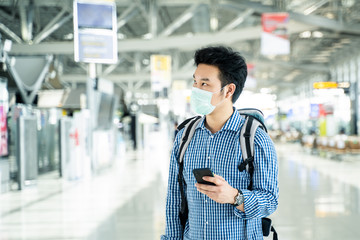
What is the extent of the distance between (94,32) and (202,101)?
800cm

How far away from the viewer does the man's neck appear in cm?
232

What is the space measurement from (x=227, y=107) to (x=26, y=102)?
43.9 ft

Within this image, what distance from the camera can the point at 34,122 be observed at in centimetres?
1324

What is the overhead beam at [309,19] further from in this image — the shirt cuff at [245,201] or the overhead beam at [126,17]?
the shirt cuff at [245,201]

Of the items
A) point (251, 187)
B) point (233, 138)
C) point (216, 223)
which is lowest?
point (216, 223)

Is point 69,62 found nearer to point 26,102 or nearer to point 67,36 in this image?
point 67,36

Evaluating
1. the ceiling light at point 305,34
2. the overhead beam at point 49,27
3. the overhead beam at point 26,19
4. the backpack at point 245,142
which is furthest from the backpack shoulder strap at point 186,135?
the ceiling light at point 305,34

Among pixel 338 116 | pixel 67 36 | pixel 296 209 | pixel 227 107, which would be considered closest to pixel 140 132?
pixel 67 36

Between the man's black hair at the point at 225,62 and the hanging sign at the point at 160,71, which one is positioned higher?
the hanging sign at the point at 160,71

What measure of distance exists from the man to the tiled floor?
4.30 metres

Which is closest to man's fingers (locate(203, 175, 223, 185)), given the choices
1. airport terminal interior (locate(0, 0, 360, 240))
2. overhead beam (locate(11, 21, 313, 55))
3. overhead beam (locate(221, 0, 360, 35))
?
airport terminal interior (locate(0, 0, 360, 240))

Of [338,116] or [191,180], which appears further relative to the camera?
[338,116]

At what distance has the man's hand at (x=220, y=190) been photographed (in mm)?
1961

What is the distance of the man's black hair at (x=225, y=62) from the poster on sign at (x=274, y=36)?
44.1ft
